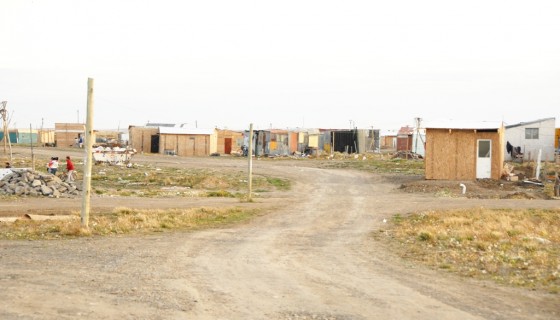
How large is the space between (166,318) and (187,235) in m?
8.99

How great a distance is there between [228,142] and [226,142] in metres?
0.27

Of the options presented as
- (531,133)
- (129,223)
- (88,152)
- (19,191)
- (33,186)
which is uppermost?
(531,133)

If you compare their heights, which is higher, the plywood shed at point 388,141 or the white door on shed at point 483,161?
the plywood shed at point 388,141

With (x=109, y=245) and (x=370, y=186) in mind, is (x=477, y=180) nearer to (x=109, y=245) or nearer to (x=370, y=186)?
(x=370, y=186)

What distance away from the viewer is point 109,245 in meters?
14.9

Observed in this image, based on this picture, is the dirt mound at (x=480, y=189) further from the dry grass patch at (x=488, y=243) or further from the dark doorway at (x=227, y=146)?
the dark doorway at (x=227, y=146)

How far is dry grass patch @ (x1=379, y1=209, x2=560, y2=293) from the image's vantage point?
38.2 ft

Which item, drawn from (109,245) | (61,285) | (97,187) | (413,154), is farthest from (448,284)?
(413,154)

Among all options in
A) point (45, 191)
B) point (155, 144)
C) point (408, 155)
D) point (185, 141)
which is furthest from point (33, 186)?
point (155, 144)

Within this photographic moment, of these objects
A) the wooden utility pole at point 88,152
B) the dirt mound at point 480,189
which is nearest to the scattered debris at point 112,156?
the dirt mound at point 480,189

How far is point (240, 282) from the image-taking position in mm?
10492

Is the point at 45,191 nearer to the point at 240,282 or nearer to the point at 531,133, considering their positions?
the point at 240,282

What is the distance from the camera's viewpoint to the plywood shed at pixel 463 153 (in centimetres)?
3500

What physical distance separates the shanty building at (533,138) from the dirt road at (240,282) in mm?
39734
